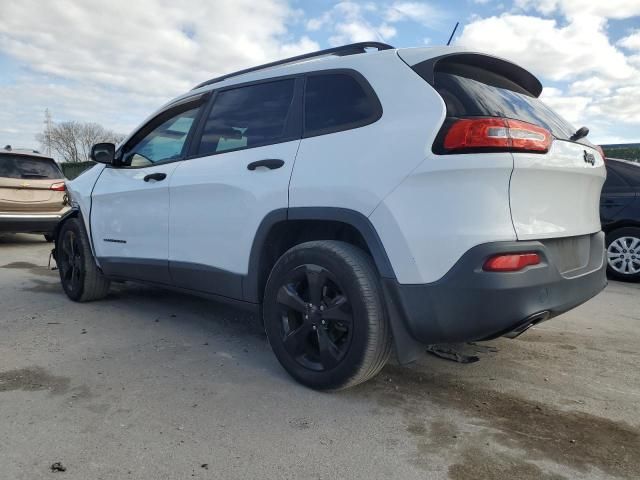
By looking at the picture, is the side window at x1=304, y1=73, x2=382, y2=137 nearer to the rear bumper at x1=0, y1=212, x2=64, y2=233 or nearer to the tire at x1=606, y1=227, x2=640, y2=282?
the tire at x1=606, y1=227, x2=640, y2=282

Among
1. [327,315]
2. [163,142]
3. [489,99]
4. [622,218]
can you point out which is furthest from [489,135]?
[622,218]

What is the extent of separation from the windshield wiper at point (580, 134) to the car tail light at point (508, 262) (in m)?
0.90

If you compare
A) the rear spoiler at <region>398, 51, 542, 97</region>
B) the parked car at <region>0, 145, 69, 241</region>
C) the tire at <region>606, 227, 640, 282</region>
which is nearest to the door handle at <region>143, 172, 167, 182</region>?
the rear spoiler at <region>398, 51, 542, 97</region>

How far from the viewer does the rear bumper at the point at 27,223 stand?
328 inches

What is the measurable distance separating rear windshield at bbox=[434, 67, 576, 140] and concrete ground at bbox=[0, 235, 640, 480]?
1459 millimetres

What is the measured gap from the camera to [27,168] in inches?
342

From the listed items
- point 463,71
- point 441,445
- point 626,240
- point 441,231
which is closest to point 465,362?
point 441,445

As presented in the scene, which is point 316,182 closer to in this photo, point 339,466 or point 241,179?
point 241,179

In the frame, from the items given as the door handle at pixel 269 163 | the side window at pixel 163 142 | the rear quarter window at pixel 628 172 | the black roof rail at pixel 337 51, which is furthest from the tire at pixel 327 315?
the rear quarter window at pixel 628 172

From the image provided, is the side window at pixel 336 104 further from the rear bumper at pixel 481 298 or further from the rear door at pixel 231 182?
the rear bumper at pixel 481 298

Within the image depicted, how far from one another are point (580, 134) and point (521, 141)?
2.72ft

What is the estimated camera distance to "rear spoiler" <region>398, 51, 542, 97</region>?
2.56m

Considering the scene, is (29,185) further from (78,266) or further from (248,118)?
A: (248,118)

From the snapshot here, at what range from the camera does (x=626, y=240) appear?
248 inches
